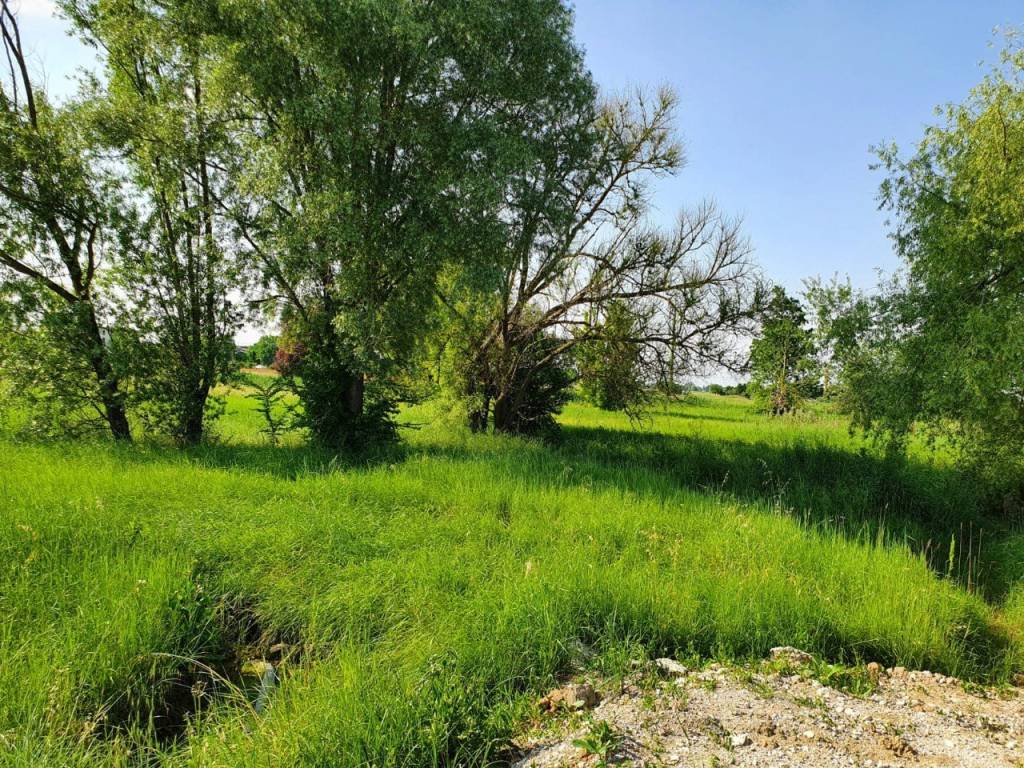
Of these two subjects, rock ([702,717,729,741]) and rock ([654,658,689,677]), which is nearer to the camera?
rock ([702,717,729,741])

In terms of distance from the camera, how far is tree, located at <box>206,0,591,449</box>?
8641mm

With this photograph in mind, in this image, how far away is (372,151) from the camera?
382 inches

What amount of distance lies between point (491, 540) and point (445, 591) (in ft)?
4.31

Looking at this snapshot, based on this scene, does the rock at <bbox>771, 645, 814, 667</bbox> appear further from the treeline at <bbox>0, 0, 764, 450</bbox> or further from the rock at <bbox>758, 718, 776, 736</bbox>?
the treeline at <bbox>0, 0, 764, 450</bbox>

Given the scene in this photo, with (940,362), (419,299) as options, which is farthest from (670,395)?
(419,299)

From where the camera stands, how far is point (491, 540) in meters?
5.79

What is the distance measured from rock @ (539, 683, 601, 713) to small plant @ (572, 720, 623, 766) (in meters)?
0.31

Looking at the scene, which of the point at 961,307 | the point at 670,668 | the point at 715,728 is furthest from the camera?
the point at 961,307

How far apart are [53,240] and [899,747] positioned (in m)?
13.3

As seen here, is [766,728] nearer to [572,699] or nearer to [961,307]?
[572,699]

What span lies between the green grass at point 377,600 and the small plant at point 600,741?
1.65 ft

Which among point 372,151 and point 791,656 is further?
point 372,151

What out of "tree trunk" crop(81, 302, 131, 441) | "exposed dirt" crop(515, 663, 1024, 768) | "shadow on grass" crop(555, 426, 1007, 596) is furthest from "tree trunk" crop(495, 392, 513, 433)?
"exposed dirt" crop(515, 663, 1024, 768)

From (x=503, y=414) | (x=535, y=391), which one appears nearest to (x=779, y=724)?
(x=503, y=414)
